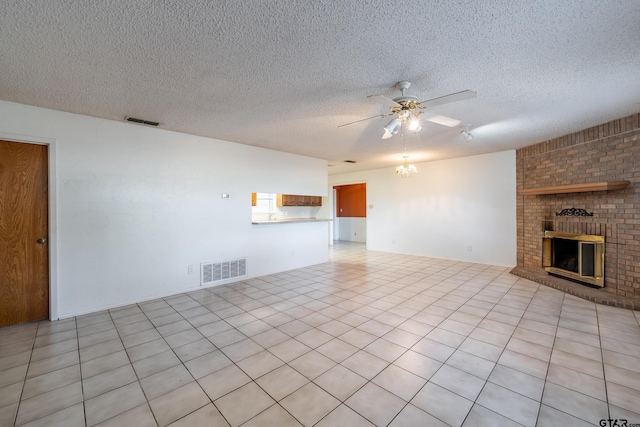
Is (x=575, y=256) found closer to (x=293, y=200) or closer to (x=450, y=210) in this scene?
(x=450, y=210)

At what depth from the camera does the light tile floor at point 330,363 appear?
170 cm

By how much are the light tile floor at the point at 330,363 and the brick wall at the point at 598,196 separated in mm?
784

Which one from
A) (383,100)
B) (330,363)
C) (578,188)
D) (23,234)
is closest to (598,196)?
(578,188)

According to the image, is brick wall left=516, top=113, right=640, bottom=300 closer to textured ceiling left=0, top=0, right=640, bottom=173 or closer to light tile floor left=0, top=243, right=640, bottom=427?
textured ceiling left=0, top=0, right=640, bottom=173

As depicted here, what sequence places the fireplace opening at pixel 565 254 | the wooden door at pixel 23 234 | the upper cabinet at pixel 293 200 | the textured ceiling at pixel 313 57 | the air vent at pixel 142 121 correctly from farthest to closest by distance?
the upper cabinet at pixel 293 200 < the fireplace opening at pixel 565 254 < the air vent at pixel 142 121 < the wooden door at pixel 23 234 < the textured ceiling at pixel 313 57

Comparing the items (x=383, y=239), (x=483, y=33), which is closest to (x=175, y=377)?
(x=483, y=33)

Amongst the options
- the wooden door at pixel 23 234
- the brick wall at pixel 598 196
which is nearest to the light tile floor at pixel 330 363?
the wooden door at pixel 23 234

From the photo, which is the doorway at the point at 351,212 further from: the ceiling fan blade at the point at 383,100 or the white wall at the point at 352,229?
the ceiling fan blade at the point at 383,100

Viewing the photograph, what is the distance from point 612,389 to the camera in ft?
6.17

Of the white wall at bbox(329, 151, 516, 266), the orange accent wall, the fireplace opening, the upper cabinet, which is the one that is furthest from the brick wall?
the orange accent wall

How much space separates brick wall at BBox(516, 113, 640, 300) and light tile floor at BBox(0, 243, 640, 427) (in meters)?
0.78

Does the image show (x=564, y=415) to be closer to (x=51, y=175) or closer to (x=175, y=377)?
(x=175, y=377)

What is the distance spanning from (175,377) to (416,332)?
2276mm

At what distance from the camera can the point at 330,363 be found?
2229 mm
